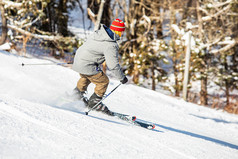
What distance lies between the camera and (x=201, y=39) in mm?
12953

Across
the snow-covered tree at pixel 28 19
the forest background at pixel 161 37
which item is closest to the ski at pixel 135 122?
the forest background at pixel 161 37

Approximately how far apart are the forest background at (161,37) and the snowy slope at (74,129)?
674 cm

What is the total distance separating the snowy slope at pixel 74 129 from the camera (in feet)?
8.13

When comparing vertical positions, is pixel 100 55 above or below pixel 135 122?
above

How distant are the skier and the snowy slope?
0.61m

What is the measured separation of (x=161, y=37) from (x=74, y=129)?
12.9 meters

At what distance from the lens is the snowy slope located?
248 centimetres

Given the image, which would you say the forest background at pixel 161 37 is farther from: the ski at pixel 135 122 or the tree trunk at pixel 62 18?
the ski at pixel 135 122

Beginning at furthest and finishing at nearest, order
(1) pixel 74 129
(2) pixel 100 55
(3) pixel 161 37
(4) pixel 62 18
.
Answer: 1. (4) pixel 62 18
2. (3) pixel 161 37
3. (2) pixel 100 55
4. (1) pixel 74 129

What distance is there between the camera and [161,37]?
49.9 feet

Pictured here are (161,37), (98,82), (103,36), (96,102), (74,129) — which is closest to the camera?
(74,129)

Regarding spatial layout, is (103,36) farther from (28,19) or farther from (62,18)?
(62,18)

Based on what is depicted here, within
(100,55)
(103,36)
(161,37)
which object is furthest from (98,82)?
(161,37)

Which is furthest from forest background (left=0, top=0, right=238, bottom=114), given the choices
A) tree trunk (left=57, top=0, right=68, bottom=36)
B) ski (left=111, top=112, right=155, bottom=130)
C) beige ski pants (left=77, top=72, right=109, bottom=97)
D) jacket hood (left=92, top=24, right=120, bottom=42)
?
jacket hood (left=92, top=24, right=120, bottom=42)
